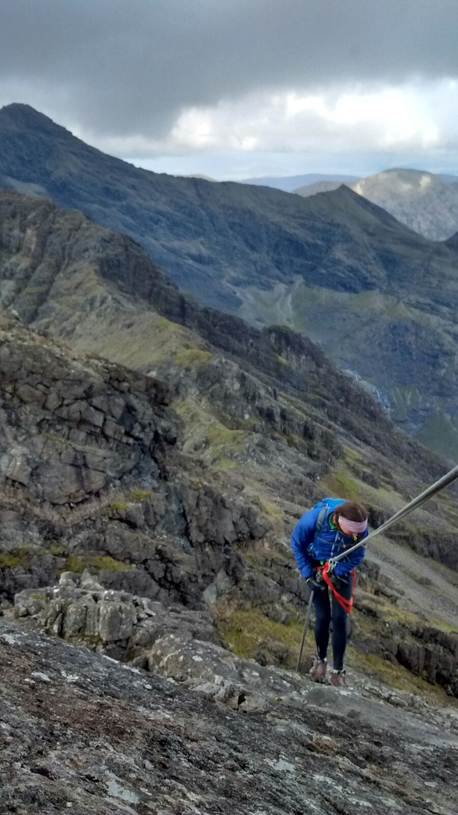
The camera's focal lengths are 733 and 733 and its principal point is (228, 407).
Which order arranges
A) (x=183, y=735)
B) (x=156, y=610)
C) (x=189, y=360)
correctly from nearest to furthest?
(x=183, y=735) < (x=156, y=610) < (x=189, y=360)

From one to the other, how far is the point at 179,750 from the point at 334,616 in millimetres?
9324

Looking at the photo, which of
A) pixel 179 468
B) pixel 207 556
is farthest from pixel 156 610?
pixel 179 468

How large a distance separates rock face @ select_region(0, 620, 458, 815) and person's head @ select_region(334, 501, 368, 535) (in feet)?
14.6

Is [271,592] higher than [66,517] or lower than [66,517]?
lower

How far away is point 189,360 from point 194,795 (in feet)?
516

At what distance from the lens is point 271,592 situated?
68750 mm

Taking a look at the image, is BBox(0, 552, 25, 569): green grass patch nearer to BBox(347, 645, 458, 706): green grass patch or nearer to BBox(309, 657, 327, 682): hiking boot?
BBox(347, 645, 458, 706): green grass patch

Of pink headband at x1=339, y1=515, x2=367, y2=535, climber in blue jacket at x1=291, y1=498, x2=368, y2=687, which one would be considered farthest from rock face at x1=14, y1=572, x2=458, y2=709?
pink headband at x1=339, y1=515, x2=367, y2=535

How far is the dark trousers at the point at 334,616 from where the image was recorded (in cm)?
2002

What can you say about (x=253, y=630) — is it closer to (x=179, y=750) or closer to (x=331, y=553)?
(x=331, y=553)

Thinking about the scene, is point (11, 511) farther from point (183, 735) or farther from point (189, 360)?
point (189, 360)

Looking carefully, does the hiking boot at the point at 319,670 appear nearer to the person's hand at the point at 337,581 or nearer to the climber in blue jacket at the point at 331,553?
the climber in blue jacket at the point at 331,553

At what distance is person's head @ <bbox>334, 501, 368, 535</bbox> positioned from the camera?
18.2 m

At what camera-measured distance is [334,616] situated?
66.8 feet
